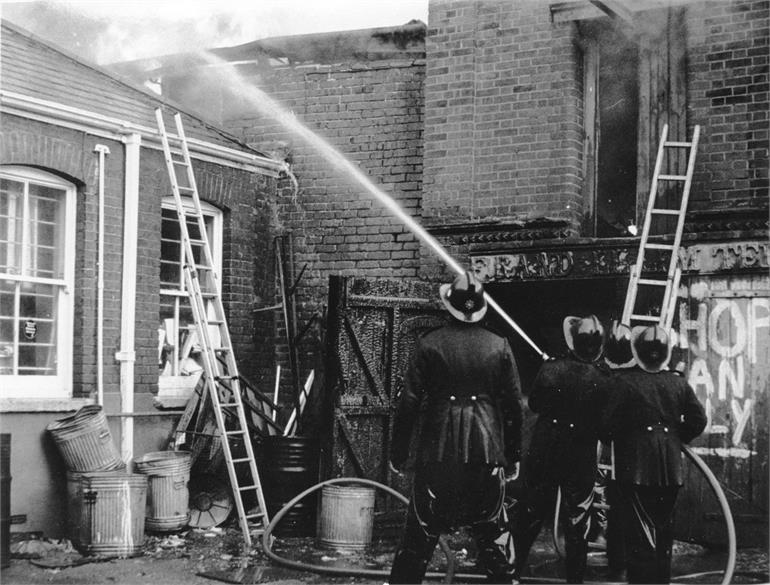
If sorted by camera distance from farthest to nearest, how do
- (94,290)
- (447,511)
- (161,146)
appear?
(161,146), (94,290), (447,511)

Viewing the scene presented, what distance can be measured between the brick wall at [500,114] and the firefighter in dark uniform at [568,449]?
3.12m

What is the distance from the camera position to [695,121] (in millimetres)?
9531

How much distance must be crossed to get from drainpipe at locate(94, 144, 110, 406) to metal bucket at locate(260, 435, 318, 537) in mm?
1724

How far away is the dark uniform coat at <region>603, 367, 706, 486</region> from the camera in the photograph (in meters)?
6.50

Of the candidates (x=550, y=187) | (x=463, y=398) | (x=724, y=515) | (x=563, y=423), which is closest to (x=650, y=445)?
(x=563, y=423)

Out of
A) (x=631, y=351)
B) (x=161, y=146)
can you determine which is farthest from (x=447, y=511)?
(x=161, y=146)

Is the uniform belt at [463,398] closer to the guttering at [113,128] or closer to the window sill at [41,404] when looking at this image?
the window sill at [41,404]

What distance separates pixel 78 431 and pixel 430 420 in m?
4.24

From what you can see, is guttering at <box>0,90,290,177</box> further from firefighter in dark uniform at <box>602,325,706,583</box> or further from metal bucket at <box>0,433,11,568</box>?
firefighter in dark uniform at <box>602,325,706,583</box>

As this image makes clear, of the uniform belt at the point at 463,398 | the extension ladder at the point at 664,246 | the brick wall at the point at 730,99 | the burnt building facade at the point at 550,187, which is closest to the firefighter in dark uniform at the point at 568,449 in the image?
the uniform belt at the point at 463,398

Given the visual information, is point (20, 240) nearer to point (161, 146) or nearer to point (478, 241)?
point (161, 146)

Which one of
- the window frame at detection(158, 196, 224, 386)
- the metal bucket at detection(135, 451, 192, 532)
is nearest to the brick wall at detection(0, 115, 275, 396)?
the window frame at detection(158, 196, 224, 386)

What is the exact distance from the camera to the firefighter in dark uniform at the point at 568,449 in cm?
702

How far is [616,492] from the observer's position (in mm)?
6848
